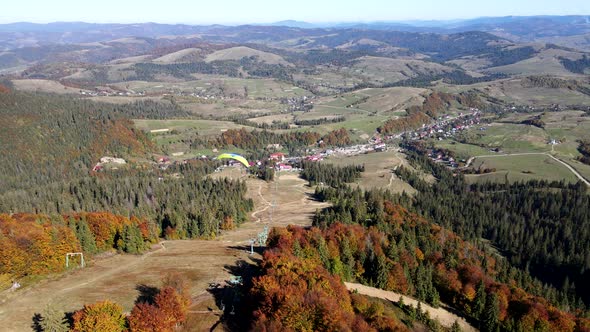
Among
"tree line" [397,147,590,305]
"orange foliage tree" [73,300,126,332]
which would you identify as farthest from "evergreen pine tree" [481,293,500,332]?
"orange foliage tree" [73,300,126,332]

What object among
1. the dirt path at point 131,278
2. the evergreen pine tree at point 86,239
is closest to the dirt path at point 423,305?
the dirt path at point 131,278

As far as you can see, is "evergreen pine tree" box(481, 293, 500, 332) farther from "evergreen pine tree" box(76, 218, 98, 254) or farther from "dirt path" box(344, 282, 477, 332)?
"evergreen pine tree" box(76, 218, 98, 254)

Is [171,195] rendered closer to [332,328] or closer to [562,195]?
[332,328]

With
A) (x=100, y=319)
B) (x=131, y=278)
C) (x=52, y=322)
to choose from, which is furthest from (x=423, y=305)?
(x=52, y=322)

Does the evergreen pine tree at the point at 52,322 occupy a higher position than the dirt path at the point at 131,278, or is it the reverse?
the evergreen pine tree at the point at 52,322

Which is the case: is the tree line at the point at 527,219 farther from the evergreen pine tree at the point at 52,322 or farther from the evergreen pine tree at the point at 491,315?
the evergreen pine tree at the point at 52,322

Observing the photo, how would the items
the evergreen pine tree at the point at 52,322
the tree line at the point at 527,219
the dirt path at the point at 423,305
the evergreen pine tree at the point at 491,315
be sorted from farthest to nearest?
the tree line at the point at 527,219 < the dirt path at the point at 423,305 < the evergreen pine tree at the point at 491,315 < the evergreen pine tree at the point at 52,322

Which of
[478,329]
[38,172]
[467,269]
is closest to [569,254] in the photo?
[467,269]

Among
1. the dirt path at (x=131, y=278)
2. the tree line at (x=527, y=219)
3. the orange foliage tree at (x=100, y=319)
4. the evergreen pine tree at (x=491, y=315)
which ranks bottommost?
the tree line at (x=527, y=219)
